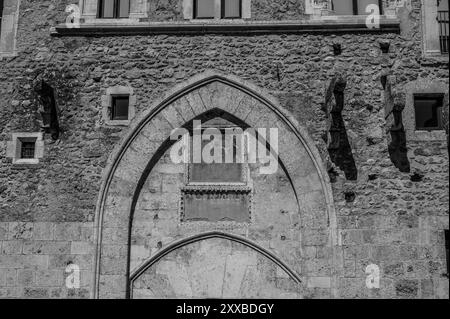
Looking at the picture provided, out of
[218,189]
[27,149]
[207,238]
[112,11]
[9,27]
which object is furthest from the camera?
[112,11]

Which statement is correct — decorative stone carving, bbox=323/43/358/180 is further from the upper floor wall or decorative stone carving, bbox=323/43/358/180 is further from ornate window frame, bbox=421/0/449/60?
ornate window frame, bbox=421/0/449/60

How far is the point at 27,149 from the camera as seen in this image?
39.9ft

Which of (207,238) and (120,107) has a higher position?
(120,107)

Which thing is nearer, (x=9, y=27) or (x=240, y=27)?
(x=240, y=27)

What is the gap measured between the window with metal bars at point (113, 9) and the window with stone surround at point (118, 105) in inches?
57.2

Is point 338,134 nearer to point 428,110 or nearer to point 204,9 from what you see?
point 428,110

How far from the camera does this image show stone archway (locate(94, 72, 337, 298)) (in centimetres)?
1143

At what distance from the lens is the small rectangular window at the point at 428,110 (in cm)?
1188

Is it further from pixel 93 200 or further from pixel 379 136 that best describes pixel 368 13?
pixel 93 200

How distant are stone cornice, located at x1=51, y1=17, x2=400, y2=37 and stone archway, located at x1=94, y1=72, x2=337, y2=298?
0.86 metres

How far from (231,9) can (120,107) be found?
8.75ft

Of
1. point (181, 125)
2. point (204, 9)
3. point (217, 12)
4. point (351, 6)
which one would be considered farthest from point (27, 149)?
point (351, 6)

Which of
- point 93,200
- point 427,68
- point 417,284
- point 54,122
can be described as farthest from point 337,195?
point 54,122
